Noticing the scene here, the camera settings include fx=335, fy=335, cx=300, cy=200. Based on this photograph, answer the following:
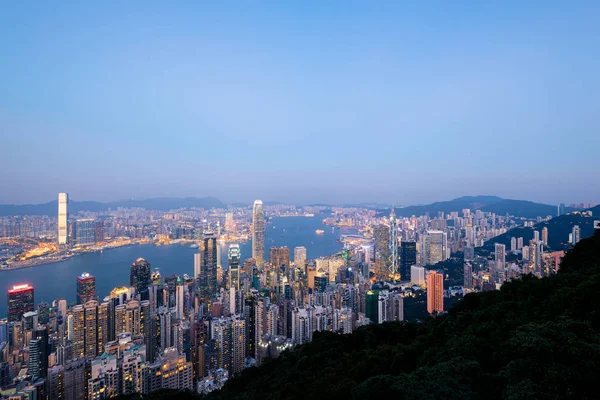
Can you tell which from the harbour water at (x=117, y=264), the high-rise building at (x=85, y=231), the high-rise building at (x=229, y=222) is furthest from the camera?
the high-rise building at (x=229, y=222)

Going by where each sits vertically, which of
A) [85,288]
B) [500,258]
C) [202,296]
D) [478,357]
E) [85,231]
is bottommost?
[202,296]

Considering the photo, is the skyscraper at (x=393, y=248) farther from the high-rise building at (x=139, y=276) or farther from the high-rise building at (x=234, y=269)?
the high-rise building at (x=139, y=276)

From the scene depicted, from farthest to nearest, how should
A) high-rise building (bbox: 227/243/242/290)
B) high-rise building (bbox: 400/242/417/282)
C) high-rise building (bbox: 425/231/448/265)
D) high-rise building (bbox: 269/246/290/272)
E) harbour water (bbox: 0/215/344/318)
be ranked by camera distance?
high-rise building (bbox: 425/231/448/265) < high-rise building (bbox: 269/246/290/272) < high-rise building (bbox: 400/242/417/282) < high-rise building (bbox: 227/243/242/290) < harbour water (bbox: 0/215/344/318)

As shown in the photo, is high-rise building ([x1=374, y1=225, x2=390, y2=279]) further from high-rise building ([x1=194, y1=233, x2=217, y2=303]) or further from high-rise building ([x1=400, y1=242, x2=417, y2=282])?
high-rise building ([x1=194, y1=233, x2=217, y2=303])

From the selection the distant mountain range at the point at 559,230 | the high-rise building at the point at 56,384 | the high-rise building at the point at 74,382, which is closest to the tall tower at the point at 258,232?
the distant mountain range at the point at 559,230

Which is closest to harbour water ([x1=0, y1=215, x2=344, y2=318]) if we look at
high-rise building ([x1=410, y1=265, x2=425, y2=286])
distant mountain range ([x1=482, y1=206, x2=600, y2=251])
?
high-rise building ([x1=410, y1=265, x2=425, y2=286])

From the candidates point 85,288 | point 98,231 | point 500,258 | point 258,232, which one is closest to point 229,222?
point 258,232

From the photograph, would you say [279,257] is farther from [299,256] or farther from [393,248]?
[393,248]
